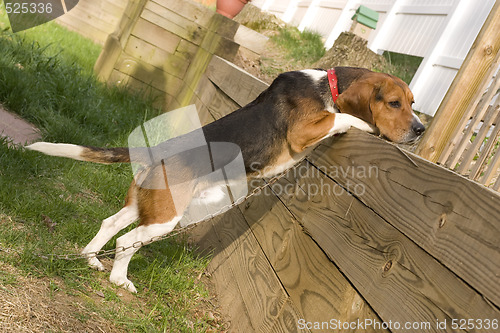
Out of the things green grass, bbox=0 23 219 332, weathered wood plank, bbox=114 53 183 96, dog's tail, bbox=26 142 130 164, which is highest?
weathered wood plank, bbox=114 53 183 96

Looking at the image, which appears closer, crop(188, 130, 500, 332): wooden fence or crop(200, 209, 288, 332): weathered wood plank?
crop(188, 130, 500, 332): wooden fence

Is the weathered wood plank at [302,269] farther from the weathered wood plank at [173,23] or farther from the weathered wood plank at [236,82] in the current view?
the weathered wood plank at [173,23]

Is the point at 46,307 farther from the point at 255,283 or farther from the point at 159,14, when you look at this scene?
the point at 159,14

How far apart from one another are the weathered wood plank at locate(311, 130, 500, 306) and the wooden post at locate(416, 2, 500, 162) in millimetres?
1261

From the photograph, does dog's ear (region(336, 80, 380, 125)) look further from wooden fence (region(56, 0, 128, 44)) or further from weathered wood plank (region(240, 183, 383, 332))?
wooden fence (region(56, 0, 128, 44))

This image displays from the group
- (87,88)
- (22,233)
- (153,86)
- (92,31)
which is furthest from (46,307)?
(92,31)

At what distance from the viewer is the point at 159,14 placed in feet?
25.3

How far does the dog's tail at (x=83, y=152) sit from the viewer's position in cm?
301

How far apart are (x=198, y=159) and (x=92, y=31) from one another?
9666mm

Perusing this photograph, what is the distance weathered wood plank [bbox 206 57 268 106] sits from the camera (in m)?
4.46

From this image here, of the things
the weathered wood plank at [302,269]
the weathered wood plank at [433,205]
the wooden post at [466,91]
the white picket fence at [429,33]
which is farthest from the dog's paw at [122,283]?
the white picket fence at [429,33]

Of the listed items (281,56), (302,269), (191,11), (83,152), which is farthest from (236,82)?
(281,56)

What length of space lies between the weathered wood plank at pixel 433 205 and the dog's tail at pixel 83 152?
144 cm

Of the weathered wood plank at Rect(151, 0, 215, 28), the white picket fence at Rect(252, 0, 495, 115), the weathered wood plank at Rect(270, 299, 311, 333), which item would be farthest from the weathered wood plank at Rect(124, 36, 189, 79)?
the weathered wood plank at Rect(270, 299, 311, 333)
